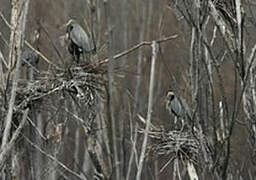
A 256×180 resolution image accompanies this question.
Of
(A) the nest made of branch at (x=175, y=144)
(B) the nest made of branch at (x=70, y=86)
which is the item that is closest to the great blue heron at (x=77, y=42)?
(B) the nest made of branch at (x=70, y=86)

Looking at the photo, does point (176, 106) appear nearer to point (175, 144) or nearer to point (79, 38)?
point (175, 144)

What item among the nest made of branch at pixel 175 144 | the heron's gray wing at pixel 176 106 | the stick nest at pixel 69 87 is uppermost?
the stick nest at pixel 69 87

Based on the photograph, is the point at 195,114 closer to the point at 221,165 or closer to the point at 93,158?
the point at 221,165

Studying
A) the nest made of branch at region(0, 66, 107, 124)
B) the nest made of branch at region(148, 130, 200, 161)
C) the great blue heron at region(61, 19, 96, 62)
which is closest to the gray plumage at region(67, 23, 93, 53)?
the great blue heron at region(61, 19, 96, 62)

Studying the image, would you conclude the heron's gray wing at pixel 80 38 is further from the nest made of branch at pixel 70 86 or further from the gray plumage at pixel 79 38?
the nest made of branch at pixel 70 86

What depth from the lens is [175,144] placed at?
3111 millimetres

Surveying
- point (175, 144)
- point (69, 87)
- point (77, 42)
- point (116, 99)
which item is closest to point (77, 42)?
point (77, 42)

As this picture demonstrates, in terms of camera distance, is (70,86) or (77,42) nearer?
(70,86)

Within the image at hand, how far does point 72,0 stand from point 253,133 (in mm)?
8453

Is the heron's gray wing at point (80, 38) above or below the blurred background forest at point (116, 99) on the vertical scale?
above

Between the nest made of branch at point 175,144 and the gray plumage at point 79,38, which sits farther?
the gray plumage at point 79,38

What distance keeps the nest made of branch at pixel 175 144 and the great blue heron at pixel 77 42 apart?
2.09 feet

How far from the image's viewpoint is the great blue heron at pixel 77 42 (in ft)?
10.9

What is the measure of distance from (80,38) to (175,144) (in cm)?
87
